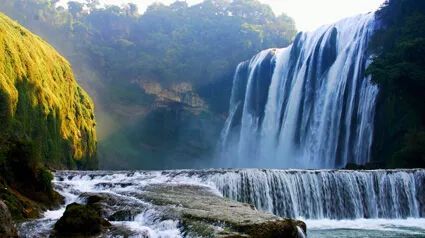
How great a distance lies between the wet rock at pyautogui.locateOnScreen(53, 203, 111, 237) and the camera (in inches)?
408

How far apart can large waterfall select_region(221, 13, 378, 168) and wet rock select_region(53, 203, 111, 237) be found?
77.4ft

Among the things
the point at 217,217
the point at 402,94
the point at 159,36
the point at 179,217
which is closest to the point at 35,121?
the point at 402,94

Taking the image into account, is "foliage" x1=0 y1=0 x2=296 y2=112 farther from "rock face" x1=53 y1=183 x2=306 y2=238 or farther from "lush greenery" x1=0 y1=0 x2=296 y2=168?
"rock face" x1=53 y1=183 x2=306 y2=238

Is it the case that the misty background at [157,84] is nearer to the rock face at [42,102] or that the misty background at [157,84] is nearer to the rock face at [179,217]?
the rock face at [42,102]

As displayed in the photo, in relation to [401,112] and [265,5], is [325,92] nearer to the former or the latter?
[401,112]

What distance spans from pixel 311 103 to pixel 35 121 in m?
20.7

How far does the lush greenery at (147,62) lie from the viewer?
211 ft

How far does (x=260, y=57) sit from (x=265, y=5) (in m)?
39.3

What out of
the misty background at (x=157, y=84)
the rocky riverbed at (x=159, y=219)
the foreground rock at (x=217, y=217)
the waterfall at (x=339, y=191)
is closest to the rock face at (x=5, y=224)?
the rocky riverbed at (x=159, y=219)

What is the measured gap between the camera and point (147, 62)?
66125mm

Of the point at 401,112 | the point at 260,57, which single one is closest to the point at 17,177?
the point at 401,112

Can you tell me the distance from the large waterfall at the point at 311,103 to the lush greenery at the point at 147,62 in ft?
32.7

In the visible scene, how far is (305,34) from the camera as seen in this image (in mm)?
44688

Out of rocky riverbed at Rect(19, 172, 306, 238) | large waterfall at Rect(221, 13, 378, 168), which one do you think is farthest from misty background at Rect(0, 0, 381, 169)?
rocky riverbed at Rect(19, 172, 306, 238)
